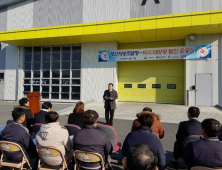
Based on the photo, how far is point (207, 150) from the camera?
186 cm

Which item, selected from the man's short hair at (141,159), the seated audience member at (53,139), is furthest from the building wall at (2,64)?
the man's short hair at (141,159)

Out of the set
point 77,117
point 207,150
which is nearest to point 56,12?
point 77,117

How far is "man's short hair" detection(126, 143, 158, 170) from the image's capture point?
1.04m

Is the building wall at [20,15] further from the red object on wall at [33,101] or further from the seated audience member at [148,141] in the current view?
the seated audience member at [148,141]

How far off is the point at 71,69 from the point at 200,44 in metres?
9.34

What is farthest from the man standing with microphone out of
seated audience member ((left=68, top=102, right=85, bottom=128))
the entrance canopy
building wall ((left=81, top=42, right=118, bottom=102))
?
building wall ((left=81, top=42, right=118, bottom=102))

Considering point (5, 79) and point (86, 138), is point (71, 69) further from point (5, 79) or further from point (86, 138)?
point (86, 138)

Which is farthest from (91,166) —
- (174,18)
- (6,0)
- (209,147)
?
(6,0)

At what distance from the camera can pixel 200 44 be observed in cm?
1058

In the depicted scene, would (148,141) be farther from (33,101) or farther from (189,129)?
(33,101)

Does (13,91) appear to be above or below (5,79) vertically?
below

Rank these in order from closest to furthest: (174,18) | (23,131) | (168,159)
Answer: (23,131) < (168,159) < (174,18)

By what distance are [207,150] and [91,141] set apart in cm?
143

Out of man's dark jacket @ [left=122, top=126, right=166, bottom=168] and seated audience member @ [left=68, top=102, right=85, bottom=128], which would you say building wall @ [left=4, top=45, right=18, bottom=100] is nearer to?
seated audience member @ [left=68, top=102, right=85, bottom=128]
